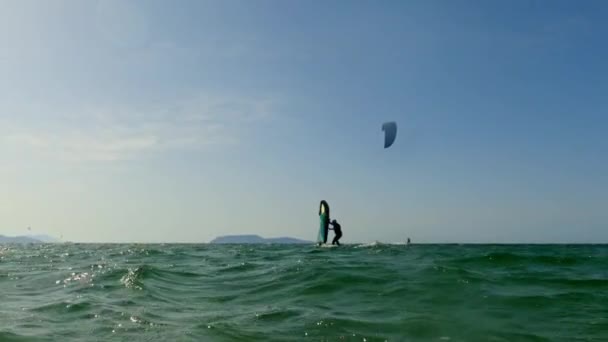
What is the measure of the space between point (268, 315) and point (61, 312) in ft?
12.2

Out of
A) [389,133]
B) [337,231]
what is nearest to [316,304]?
[389,133]

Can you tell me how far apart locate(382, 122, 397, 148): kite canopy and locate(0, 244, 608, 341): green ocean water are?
52.9 feet

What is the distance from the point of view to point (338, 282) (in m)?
11.7

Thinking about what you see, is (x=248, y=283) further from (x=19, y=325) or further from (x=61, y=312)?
(x=19, y=325)

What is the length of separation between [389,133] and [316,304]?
23.0 metres

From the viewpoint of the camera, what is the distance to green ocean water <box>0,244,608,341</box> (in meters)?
7.38

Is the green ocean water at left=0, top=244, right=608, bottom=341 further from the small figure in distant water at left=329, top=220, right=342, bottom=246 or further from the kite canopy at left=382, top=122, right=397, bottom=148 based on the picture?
the small figure in distant water at left=329, top=220, right=342, bottom=246

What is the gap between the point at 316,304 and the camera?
9.55m

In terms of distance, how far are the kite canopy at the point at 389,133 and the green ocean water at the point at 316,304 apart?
1611 cm

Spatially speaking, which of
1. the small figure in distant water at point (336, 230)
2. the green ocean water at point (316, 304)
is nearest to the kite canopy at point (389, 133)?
the small figure in distant water at point (336, 230)

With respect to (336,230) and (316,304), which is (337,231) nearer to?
(336,230)

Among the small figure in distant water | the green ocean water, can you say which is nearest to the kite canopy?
the small figure in distant water

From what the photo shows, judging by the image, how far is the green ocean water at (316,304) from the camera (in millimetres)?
7375

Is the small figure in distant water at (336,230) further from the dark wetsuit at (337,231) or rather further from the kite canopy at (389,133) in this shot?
the kite canopy at (389,133)
